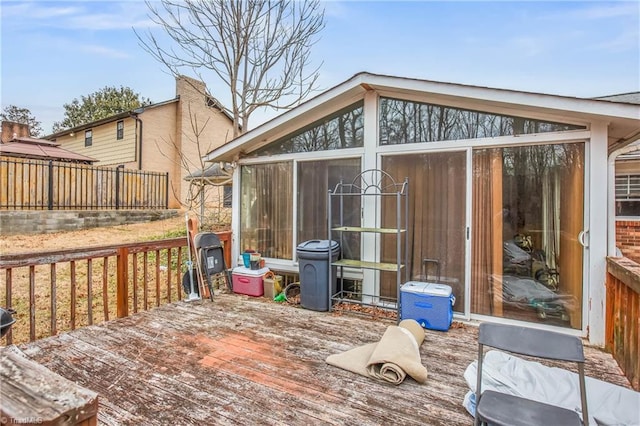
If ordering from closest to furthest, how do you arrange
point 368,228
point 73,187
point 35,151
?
point 368,228, point 73,187, point 35,151

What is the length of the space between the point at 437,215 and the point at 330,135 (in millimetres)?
1907

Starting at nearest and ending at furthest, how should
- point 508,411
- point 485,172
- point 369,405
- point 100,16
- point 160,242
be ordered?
point 508,411 < point 369,405 < point 485,172 < point 160,242 < point 100,16

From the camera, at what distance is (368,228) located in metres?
4.45

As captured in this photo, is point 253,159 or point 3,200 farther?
point 3,200

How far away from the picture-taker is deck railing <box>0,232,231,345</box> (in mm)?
3385

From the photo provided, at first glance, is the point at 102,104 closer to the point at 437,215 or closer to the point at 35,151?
the point at 35,151

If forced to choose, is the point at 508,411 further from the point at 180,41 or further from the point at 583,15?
the point at 180,41

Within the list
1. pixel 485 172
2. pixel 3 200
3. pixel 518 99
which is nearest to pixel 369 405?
pixel 485 172

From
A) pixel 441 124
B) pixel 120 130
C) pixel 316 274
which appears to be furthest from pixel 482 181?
pixel 120 130

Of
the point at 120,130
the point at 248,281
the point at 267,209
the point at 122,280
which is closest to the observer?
the point at 122,280

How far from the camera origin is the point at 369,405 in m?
2.34

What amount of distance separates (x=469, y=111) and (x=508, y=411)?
3281 millimetres

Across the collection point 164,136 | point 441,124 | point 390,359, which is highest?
point 164,136

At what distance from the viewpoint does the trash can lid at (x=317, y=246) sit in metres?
4.48
